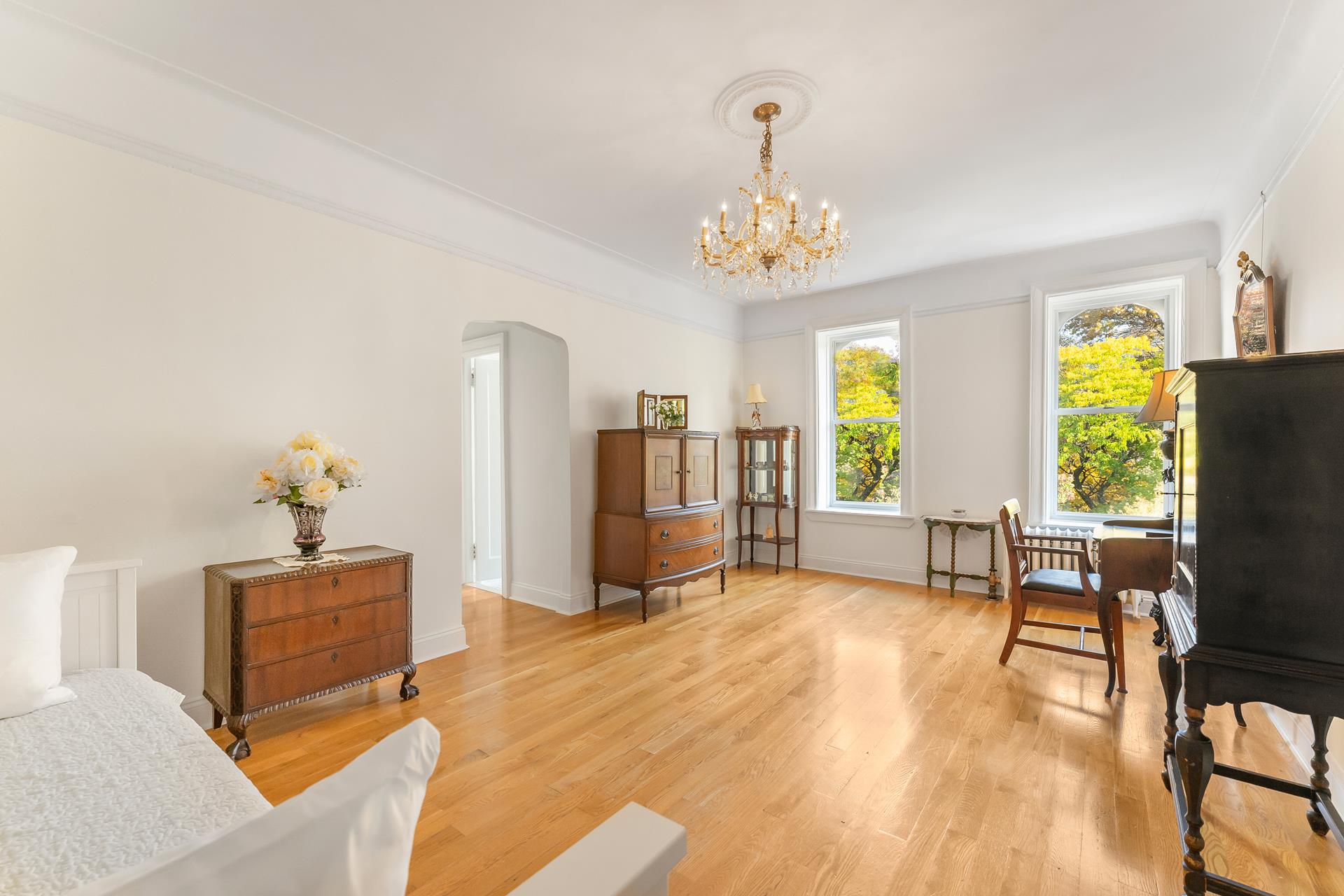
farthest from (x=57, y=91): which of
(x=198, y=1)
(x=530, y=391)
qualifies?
(x=530, y=391)

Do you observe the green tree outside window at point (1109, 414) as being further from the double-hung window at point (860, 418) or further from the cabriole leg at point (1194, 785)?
the cabriole leg at point (1194, 785)

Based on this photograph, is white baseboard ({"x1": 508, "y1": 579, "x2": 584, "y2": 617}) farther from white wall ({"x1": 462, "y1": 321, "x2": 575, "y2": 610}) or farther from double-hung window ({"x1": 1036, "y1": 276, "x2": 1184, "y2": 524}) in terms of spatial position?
double-hung window ({"x1": 1036, "y1": 276, "x2": 1184, "y2": 524})

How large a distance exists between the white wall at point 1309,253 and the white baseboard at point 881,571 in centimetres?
233

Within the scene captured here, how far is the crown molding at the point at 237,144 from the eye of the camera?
2.22m

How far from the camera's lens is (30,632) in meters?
1.59

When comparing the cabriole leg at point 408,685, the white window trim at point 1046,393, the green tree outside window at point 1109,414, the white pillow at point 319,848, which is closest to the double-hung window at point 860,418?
the white window trim at point 1046,393

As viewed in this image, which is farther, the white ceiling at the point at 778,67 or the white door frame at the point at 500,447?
the white door frame at the point at 500,447

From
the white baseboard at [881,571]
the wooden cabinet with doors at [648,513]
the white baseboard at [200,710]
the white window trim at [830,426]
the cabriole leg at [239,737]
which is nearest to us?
the cabriole leg at [239,737]

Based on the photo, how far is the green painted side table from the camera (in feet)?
15.9

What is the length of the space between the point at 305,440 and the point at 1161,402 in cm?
464

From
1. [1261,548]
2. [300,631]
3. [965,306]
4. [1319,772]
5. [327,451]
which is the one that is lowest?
[1319,772]

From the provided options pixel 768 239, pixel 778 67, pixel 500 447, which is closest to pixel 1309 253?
pixel 768 239

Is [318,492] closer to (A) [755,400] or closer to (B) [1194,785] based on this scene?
(B) [1194,785]

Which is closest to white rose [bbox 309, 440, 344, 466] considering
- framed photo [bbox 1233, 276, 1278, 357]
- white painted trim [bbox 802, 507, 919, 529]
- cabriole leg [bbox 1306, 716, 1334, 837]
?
cabriole leg [bbox 1306, 716, 1334, 837]
